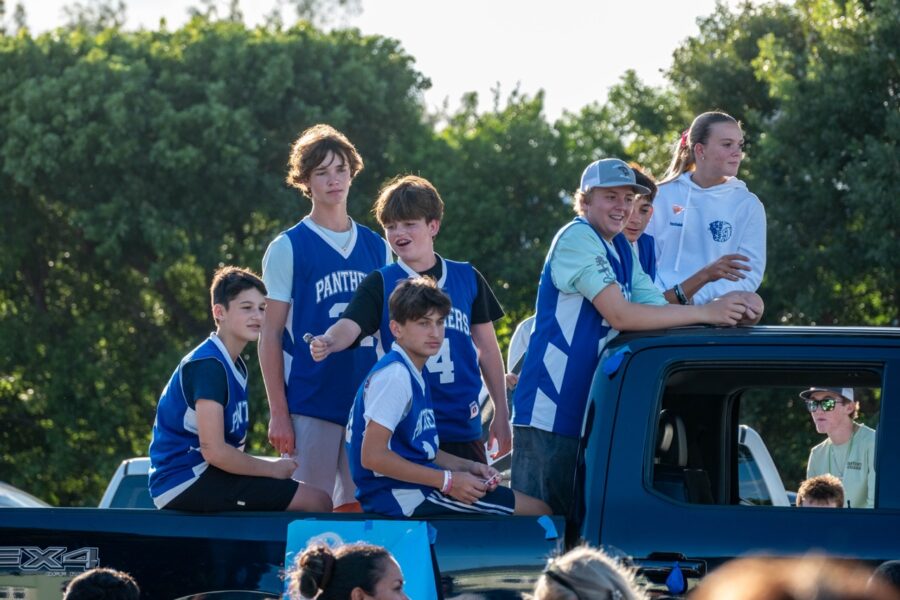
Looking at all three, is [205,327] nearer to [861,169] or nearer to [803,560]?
[861,169]

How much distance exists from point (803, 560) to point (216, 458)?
5.99 ft

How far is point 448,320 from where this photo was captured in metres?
5.36

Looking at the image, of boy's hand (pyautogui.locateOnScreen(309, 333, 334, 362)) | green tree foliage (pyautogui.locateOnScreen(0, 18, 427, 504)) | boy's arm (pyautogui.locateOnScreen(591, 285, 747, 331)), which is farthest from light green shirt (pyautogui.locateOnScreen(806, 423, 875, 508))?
green tree foliage (pyautogui.locateOnScreen(0, 18, 427, 504))

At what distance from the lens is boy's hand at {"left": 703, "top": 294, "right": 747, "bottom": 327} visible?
4.82 metres

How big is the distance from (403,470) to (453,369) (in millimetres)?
748

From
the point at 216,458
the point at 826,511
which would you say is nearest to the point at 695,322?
the point at 826,511

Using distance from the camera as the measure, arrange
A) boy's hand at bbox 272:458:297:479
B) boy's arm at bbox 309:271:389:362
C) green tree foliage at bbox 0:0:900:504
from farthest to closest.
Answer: green tree foliage at bbox 0:0:900:504, boy's arm at bbox 309:271:389:362, boy's hand at bbox 272:458:297:479

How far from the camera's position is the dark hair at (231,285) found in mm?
5352

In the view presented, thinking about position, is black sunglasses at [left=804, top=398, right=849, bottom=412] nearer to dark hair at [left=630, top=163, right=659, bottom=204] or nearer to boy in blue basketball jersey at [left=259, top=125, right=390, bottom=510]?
dark hair at [left=630, top=163, right=659, bottom=204]

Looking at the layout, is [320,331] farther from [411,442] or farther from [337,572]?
[337,572]

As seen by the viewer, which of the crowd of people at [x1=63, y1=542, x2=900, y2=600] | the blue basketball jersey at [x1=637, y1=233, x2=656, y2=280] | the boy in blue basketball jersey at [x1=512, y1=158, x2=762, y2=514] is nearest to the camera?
the crowd of people at [x1=63, y1=542, x2=900, y2=600]

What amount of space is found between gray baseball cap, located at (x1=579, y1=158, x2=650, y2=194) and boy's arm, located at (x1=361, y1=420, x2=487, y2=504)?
3.70ft

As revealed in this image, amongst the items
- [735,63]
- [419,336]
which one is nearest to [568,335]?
[419,336]

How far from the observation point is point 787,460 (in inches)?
430
